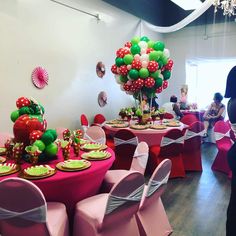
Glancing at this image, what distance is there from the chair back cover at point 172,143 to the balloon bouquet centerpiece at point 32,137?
6.57ft

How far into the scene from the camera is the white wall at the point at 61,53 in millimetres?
3764

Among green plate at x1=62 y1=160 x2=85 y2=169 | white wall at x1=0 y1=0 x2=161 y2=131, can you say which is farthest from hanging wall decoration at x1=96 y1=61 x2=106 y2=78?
green plate at x1=62 y1=160 x2=85 y2=169

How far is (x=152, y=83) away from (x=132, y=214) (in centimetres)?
273

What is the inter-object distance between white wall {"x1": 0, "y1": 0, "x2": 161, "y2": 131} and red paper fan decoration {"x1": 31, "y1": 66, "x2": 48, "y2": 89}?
70mm

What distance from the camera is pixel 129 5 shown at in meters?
6.36

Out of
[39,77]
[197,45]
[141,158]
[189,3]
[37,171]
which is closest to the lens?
[37,171]

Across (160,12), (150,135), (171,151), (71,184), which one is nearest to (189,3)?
(160,12)

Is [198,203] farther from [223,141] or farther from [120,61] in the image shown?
[120,61]

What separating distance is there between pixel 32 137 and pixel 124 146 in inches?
74.5

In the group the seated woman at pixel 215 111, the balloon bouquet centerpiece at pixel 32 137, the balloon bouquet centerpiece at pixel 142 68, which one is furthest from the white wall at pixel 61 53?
the seated woman at pixel 215 111

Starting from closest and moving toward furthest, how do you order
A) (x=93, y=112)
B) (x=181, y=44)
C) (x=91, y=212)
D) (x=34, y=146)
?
(x=91, y=212) < (x=34, y=146) < (x=93, y=112) < (x=181, y=44)

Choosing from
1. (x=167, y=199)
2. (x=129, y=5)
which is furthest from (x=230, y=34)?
→ (x=167, y=199)

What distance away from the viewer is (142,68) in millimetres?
4316

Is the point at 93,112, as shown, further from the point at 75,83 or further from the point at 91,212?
the point at 91,212
